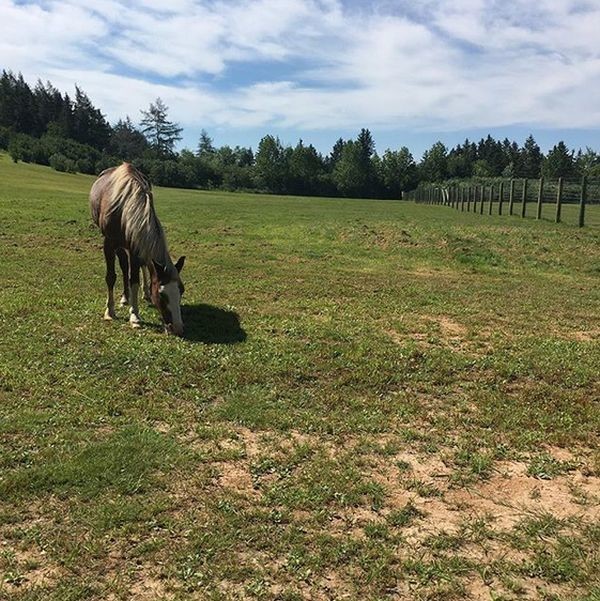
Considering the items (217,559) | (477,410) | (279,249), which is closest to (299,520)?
(217,559)

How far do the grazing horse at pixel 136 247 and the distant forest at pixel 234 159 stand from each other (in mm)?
78993

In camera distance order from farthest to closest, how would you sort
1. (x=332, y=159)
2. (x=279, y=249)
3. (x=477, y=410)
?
1. (x=332, y=159)
2. (x=279, y=249)
3. (x=477, y=410)

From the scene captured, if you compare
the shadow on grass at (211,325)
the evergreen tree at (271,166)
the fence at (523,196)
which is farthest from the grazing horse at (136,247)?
the evergreen tree at (271,166)

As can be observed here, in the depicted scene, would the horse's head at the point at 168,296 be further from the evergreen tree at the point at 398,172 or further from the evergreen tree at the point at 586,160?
the evergreen tree at the point at 586,160

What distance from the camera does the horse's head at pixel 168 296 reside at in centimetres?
731

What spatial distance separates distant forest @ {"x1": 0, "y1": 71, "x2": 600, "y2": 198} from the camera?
93338mm

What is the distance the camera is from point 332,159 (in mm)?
156625

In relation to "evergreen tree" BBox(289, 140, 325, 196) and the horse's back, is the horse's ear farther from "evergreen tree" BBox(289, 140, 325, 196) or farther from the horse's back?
"evergreen tree" BBox(289, 140, 325, 196)

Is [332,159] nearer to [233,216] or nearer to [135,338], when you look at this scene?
[233,216]

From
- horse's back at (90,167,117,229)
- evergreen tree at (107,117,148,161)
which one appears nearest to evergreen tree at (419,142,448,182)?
evergreen tree at (107,117,148,161)

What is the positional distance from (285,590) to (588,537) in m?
1.91

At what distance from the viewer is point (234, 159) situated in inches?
5221

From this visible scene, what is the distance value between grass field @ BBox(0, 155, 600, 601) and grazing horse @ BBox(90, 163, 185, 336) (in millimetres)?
436

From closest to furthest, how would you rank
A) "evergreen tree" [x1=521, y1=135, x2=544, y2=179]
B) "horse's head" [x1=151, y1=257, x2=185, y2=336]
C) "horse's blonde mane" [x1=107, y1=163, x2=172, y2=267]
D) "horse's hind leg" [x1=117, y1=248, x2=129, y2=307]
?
1. "horse's head" [x1=151, y1=257, x2=185, y2=336]
2. "horse's blonde mane" [x1=107, y1=163, x2=172, y2=267]
3. "horse's hind leg" [x1=117, y1=248, x2=129, y2=307]
4. "evergreen tree" [x1=521, y1=135, x2=544, y2=179]
